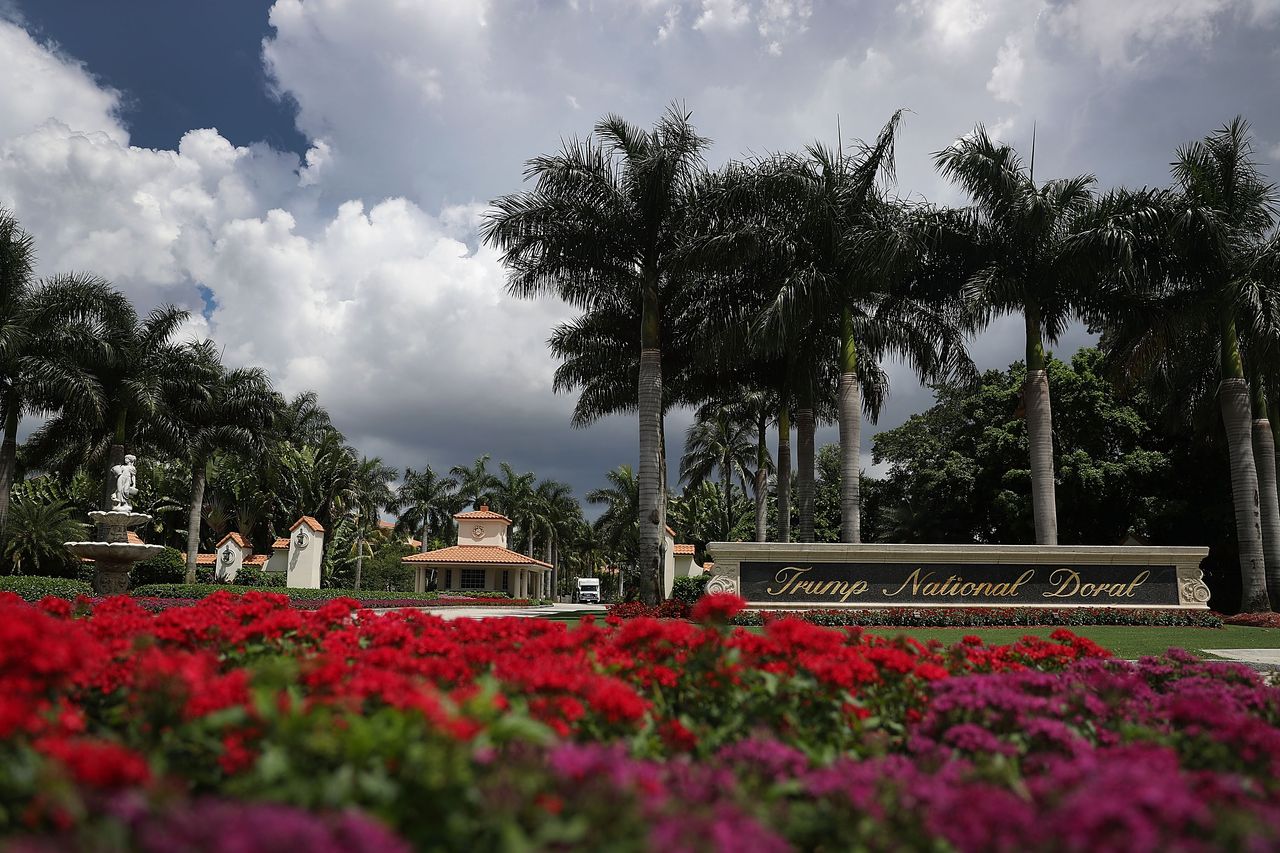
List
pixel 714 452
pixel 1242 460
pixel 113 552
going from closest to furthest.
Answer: pixel 1242 460 → pixel 113 552 → pixel 714 452

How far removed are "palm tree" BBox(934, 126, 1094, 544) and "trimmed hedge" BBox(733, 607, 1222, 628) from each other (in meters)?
2.02

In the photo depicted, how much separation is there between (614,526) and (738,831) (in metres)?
48.9

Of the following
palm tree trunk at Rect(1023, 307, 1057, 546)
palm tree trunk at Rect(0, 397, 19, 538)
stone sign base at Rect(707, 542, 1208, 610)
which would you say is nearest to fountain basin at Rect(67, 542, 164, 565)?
palm tree trunk at Rect(0, 397, 19, 538)

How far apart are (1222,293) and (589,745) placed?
2164cm

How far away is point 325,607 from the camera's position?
4.82 m

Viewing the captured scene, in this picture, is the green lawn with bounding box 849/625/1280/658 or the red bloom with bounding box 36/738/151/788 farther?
the green lawn with bounding box 849/625/1280/658

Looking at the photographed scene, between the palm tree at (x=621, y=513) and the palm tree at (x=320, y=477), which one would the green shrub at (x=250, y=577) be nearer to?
the palm tree at (x=320, y=477)

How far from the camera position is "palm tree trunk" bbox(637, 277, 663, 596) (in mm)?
17938

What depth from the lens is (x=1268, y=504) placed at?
65.9ft

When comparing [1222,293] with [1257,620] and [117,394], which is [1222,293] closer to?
[1257,620]

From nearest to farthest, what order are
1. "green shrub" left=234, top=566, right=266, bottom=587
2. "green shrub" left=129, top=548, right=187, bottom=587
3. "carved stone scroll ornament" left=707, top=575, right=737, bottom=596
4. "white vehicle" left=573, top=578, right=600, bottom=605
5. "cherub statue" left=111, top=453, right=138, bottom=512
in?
"carved stone scroll ornament" left=707, top=575, right=737, bottom=596, "cherub statue" left=111, top=453, right=138, bottom=512, "green shrub" left=129, top=548, right=187, bottom=587, "green shrub" left=234, top=566, right=266, bottom=587, "white vehicle" left=573, top=578, right=600, bottom=605

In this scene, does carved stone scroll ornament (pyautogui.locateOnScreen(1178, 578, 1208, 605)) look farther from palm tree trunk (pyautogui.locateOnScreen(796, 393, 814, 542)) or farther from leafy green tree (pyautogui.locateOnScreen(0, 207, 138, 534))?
leafy green tree (pyautogui.locateOnScreen(0, 207, 138, 534))

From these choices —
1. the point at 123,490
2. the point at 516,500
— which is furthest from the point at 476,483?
the point at 123,490

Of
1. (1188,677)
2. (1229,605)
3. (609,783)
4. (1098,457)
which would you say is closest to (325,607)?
(609,783)
